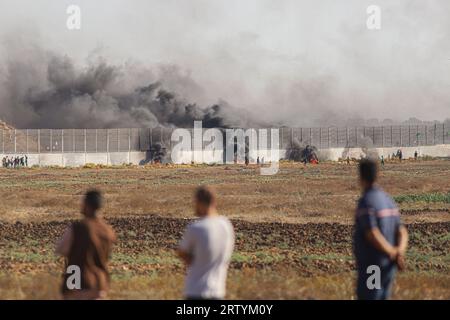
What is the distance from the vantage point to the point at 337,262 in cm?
1925

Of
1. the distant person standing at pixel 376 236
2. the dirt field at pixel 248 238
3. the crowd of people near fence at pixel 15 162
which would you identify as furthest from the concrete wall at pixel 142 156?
the distant person standing at pixel 376 236

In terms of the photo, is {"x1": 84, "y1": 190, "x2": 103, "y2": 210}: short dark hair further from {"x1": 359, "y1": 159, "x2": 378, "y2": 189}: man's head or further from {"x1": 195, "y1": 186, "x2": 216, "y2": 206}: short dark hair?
{"x1": 359, "y1": 159, "x2": 378, "y2": 189}: man's head

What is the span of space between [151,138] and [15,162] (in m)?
16.4

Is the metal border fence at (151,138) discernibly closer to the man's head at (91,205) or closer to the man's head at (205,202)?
the man's head at (91,205)

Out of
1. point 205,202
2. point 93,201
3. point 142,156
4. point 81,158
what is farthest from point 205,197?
point 142,156

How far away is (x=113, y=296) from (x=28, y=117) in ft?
331

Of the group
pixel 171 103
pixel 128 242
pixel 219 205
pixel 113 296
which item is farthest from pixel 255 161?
pixel 113 296

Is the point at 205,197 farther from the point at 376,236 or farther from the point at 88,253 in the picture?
the point at 376,236

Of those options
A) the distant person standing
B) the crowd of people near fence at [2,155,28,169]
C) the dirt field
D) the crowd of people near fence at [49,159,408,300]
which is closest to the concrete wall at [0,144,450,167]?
the crowd of people near fence at [2,155,28,169]

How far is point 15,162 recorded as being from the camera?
82.2m

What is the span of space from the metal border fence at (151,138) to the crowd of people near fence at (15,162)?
1130mm

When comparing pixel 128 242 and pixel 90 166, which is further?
pixel 90 166

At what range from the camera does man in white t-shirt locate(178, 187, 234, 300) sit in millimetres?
8070
